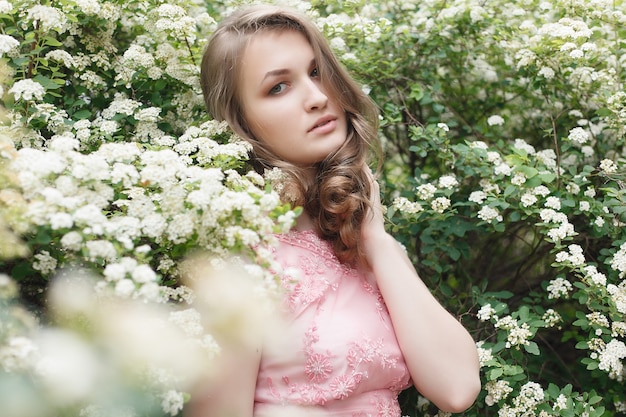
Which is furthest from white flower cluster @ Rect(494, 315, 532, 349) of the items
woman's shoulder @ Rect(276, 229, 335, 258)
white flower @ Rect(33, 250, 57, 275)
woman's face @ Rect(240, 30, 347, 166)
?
white flower @ Rect(33, 250, 57, 275)

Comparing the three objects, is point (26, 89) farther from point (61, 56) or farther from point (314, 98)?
point (314, 98)

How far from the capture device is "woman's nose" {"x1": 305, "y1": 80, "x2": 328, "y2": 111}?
2.18 metres

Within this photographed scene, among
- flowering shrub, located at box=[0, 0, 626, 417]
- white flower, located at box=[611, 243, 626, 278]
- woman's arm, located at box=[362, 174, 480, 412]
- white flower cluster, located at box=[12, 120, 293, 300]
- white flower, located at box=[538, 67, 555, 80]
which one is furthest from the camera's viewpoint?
white flower, located at box=[538, 67, 555, 80]

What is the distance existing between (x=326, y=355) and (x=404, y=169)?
5.26ft

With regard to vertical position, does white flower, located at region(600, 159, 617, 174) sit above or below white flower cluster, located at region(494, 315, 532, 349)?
above

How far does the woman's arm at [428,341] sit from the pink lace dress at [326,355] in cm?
5

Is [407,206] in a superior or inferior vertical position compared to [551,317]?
superior

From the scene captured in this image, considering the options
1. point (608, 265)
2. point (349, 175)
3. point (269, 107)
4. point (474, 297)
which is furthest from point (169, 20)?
point (608, 265)

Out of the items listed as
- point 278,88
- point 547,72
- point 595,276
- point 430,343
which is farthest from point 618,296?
point 278,88

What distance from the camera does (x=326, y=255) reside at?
2.24 m

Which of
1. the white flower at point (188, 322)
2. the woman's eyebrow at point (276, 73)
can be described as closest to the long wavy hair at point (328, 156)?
the woman's eyebrow at point (276, 73)

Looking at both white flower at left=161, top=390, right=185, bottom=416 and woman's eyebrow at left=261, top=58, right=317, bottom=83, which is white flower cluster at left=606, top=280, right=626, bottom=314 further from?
white flower at left=161, top=390, right=185, bottom=416

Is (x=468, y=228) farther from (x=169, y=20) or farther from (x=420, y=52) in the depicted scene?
(x=169, y=20)

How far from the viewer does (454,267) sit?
10.3ft
